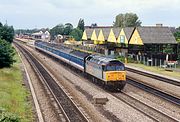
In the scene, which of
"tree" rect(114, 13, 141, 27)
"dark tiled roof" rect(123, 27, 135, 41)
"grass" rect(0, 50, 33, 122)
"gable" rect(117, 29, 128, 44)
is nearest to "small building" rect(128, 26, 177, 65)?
"dark tiled roof" rect(123, 27, 135, 41)

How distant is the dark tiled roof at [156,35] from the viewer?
63.0 m

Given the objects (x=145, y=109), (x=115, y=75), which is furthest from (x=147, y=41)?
(x=145, y=109)

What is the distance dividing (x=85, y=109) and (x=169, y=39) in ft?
142

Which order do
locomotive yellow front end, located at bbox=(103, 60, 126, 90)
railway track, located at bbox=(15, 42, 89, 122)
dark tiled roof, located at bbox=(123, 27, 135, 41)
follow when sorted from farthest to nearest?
dark tiled roof, located at bbox=(123, 27, 135, 41), locomotive yellow front end, located at bbox=(103, 60, 126, 90), railway track, located at bbox=(15, 42, 89, 122)

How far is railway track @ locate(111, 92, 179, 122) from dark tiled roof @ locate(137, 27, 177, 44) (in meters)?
34.1

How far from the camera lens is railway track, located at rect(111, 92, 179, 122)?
69.3 feet

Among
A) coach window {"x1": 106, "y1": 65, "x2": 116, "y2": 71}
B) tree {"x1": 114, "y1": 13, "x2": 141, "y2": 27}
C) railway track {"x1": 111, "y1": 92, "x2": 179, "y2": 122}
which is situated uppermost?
tree {"x1": 114, "y1": 13, "x2": 141, "y2": 27}

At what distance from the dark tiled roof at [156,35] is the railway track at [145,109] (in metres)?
34.1

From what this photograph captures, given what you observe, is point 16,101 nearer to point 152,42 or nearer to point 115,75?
point 115,75

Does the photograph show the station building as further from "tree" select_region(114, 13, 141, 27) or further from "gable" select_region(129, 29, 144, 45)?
"tree" select_region(114, 13, 141, 27)

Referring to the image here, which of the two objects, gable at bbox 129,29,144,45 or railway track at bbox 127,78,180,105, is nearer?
railway track at bbox 127,78,180,105

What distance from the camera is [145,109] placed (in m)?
23.9

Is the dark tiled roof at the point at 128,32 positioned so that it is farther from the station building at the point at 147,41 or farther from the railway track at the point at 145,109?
the railway track at the point at 145,109

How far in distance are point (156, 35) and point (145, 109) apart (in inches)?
1661
